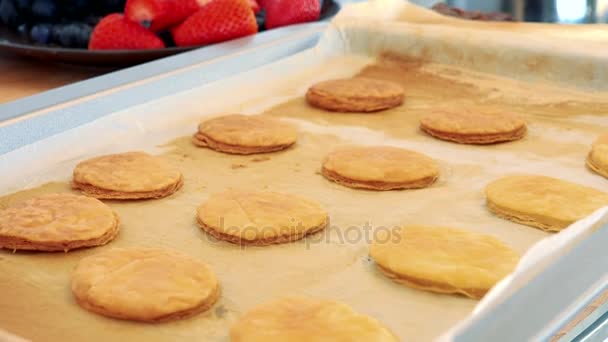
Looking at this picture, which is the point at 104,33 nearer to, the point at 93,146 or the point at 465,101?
the point at 93,146

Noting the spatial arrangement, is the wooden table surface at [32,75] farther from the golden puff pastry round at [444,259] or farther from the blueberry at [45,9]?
the golden puff pastry round at [444,259]

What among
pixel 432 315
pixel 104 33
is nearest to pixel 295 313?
pixel 432 315

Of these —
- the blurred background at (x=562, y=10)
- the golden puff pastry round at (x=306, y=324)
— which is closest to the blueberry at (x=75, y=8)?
the golden puff pastry round at (x=306, y=324)

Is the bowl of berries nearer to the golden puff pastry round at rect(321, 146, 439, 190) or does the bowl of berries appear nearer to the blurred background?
the golden puff pastry round at rect(321, 146, 439, 190)

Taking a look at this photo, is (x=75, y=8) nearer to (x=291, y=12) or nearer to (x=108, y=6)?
(x=108, y=6)

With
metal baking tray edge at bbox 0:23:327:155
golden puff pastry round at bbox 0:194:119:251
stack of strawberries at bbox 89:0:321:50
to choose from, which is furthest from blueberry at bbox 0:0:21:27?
golden puff pastry round at bbox 0:194:119:251

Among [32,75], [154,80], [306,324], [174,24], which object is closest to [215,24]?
[174,24]
